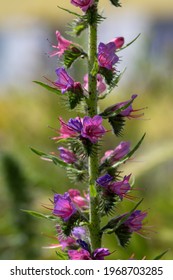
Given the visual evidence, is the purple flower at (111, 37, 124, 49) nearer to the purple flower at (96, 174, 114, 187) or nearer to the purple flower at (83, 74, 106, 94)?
the purple flower at (83, 74, 106, 94)

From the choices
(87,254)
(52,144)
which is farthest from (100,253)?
(52,144)

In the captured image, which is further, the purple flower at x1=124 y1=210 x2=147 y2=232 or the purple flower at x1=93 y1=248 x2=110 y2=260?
the purple flower at x1=124 y1=210 x2=147 y2=232

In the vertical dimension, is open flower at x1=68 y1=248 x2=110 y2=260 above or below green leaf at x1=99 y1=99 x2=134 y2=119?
below

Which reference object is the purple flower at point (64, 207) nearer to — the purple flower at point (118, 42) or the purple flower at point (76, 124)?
the purple flower at point (76, 124)

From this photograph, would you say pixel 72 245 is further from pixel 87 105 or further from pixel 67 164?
pixel 87 105

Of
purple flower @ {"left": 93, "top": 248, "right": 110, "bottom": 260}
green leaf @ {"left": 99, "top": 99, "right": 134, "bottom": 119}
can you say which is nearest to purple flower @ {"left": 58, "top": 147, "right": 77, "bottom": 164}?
green leaf @ {"left": 99, "top": 99, "right": 134, "bottom": 119}

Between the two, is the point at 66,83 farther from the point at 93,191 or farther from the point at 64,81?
the point at 93,191

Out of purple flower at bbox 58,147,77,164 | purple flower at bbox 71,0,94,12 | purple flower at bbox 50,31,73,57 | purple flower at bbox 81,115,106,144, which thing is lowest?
purple flower at bbox 58,147,77,164
